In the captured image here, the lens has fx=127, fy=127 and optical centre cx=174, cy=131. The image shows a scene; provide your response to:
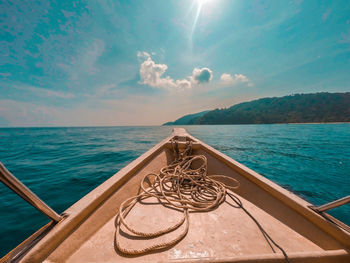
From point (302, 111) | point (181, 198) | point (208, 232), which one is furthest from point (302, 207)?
point (302, 111)

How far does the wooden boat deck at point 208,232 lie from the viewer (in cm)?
94

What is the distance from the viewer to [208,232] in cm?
124

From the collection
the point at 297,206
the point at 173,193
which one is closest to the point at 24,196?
the point at 173,193

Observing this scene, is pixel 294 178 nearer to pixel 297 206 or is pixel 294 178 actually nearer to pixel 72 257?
pixel 297 206

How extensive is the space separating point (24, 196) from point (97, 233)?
0.71 m

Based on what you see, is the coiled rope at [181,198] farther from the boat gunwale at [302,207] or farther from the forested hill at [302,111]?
the forested hill at [302,111]

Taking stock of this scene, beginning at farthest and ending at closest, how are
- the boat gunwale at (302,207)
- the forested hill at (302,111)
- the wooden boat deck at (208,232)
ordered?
the forested hill at (302,111) → the boat gunwale at (302,207) → the wooden boat deck at (208,232)

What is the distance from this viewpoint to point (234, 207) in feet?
5.30

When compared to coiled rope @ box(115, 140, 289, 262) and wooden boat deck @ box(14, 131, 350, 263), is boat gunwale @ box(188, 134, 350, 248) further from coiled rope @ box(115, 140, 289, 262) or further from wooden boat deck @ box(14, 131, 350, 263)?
coiled rope @ box(115, 140, 289, 262)

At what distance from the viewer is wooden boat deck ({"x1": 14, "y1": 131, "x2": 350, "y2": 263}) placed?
94cm

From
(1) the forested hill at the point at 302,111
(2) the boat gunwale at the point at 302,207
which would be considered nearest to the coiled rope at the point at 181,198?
(2) the boat gunwale at the point at 302,207

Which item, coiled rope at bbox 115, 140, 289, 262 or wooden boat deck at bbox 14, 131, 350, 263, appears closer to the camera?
wooden boat deck at bbox 14, 131, 350, 263

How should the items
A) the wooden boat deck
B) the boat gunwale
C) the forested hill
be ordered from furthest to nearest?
1. the forested hill
2. the boat gunwale
3. the wooden boat deck

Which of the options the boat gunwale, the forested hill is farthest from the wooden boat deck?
the forested hill
